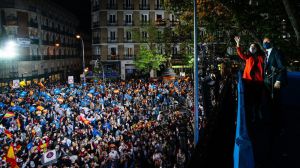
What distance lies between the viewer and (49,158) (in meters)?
12.8

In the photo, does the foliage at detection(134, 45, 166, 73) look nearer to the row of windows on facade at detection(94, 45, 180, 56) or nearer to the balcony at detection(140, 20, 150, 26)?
the row of windows on facade at detection(94, 45, 180, 56)

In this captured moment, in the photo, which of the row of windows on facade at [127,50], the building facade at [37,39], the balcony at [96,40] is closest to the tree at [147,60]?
the row of windows on facade at [127,50]

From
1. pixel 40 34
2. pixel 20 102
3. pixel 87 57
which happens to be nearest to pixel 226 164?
pixel 20 102

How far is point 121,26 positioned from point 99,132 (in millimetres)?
38019

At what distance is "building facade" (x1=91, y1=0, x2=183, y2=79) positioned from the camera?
170ft

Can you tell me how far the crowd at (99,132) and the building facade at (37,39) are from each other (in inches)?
692

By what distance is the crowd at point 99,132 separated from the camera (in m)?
12.4

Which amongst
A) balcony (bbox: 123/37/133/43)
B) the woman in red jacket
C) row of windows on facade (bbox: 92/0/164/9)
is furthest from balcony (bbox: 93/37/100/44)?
the woman in red jacket

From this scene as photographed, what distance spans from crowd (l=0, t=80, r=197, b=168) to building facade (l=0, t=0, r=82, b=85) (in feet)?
57.7

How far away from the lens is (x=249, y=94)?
21.0 feet

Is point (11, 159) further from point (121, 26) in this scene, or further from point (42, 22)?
point (42, 22)

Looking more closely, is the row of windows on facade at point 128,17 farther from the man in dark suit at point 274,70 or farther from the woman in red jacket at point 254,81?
the man in dark suit at point 274,70

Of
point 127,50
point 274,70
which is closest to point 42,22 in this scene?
point 127,50

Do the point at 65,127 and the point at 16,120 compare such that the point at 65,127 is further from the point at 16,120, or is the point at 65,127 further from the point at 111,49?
the point at 111,49
